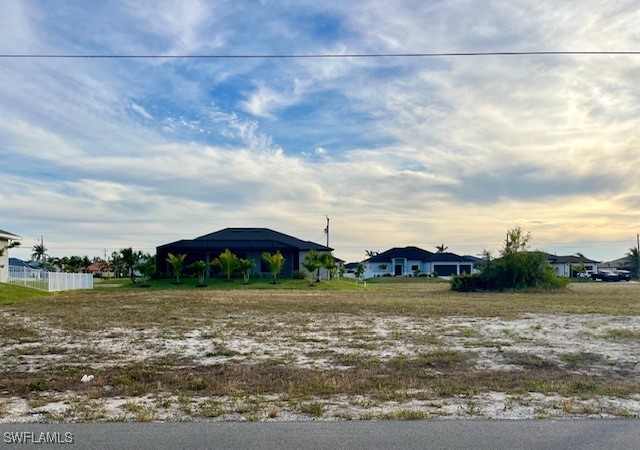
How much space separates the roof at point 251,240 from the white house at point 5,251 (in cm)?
1203

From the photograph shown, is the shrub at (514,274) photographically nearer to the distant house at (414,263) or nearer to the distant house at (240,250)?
the distant house at (240,250)

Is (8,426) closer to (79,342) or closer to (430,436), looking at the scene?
(430,436)

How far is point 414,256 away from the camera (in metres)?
84.5

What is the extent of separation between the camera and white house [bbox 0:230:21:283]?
35.8 m

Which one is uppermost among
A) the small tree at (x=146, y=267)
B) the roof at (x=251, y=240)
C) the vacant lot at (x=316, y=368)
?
the roof at (x=251, y=240)

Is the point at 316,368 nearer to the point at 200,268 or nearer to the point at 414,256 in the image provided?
the point at 200,268

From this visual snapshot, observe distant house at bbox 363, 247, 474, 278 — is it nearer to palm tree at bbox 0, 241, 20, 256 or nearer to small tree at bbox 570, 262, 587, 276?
small tree at bbox 570, 262, 587, 276

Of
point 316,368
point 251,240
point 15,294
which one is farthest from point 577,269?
point 316,368

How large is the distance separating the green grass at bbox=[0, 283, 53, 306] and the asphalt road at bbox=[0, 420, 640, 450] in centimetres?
2142

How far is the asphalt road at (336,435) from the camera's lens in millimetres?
5070

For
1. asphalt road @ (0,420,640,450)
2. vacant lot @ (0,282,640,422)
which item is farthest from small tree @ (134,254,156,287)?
asphalt road @ (0,420,640,450)

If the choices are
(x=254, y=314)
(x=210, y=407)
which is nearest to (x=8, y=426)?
(x=210, y=407)

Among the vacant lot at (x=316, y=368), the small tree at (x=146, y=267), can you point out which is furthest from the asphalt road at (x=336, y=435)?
the small tree at (x=146, y=267)

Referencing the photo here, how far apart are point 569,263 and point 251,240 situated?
2130 inches
